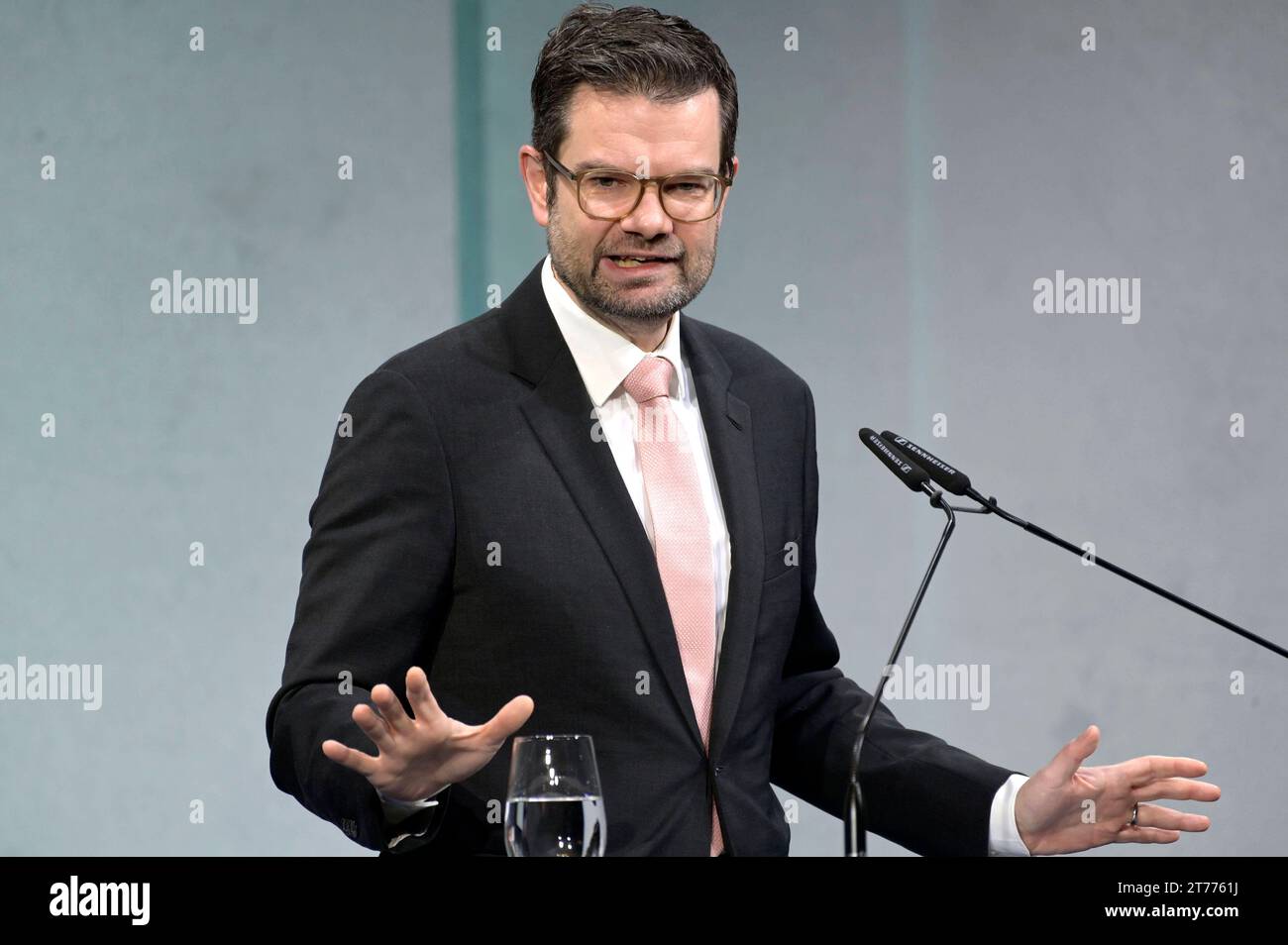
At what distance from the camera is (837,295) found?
142 inches

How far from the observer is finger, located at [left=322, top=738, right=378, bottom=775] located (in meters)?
1.29

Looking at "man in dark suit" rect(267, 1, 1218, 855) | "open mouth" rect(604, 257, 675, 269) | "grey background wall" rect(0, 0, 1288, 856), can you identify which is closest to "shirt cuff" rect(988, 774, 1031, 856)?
"man in dark suit" rect(267, 1, 1218, 855)

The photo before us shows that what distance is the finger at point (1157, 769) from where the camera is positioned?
144 centimetres

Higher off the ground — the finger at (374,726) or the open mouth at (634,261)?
the open mouth at (634,261)

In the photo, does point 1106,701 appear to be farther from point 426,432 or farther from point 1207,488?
point 426,432

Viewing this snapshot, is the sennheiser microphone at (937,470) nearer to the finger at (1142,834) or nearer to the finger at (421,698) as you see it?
the finger at (1142,834)

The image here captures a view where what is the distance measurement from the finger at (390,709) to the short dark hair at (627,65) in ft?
A: 2.90

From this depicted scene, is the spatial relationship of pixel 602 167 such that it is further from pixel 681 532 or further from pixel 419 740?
pixel 419 740

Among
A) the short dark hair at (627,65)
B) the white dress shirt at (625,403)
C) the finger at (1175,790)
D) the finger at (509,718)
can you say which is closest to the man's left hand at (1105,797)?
the finger at (1175,790)

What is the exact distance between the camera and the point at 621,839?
5.72ft

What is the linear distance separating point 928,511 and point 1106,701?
63cm

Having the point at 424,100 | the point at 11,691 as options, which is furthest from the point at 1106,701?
the point at 11,691

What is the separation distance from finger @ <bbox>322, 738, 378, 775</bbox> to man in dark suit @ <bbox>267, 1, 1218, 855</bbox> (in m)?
0.26
